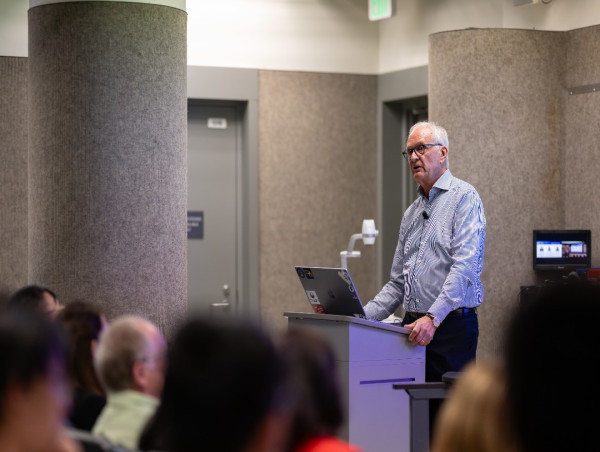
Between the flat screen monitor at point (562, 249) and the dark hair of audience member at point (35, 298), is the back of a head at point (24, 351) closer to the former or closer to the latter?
the dark hair of audience member at point (35, 298)

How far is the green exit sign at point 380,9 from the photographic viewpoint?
7.26m

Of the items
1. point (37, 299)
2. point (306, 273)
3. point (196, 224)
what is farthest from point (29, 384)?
point (196, 224)

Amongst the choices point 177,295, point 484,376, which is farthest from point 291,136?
point 484,376

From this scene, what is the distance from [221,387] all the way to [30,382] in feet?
1.06

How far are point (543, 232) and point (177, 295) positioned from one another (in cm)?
235

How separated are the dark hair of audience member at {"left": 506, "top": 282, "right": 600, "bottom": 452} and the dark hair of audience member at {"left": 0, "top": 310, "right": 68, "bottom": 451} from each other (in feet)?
2.10

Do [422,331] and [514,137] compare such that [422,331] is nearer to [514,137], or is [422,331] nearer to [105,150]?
[105,150]

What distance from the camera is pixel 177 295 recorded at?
509 cm

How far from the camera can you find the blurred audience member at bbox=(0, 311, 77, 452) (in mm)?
1439

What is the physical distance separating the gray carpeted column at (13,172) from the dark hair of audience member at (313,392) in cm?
519

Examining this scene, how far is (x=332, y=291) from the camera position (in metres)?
4.39

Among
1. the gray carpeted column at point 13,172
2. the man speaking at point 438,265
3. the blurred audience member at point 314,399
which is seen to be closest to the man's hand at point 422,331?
the man speaking at point 438,265

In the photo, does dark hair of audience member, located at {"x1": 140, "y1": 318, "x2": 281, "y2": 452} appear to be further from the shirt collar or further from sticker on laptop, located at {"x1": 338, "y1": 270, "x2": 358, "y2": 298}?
the shirt collar

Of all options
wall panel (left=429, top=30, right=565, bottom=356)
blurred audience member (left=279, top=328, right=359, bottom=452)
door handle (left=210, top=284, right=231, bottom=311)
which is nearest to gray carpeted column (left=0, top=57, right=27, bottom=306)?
door handle (left=210, top=284, right=231, bottom=311)
